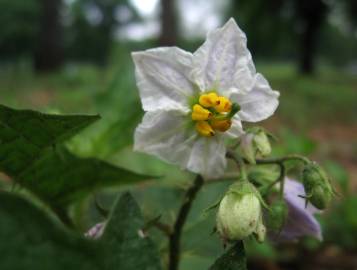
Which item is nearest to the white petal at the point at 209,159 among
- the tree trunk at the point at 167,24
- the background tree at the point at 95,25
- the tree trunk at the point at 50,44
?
the tree trunk at the point at 167,24

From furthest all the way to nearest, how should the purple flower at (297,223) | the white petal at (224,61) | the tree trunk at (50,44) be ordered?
the tree trunk at (50,44) < the purple flower at (297,223) < the white petal at (224,61)

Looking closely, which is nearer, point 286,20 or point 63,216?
point 63,216

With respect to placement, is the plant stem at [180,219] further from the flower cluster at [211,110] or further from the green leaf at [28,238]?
the green leaf at [28,238]

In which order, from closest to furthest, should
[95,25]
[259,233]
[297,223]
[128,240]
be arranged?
[128,240] < [259,233] < [297,223] < [95,25]

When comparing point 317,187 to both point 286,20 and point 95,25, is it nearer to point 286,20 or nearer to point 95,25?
point 286,20

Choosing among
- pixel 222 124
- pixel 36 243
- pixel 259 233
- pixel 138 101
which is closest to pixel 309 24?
pixel 138 101
